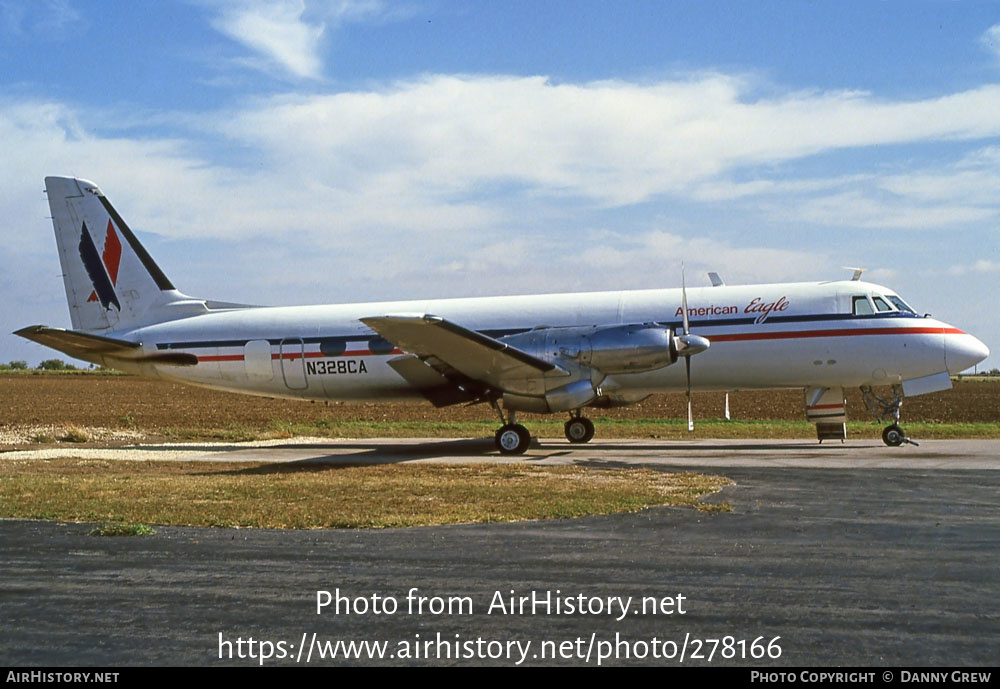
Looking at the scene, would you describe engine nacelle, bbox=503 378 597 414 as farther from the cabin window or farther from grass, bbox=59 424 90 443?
grass, bbox=59 424 90 443

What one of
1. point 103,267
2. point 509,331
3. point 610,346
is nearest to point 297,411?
point 103,267

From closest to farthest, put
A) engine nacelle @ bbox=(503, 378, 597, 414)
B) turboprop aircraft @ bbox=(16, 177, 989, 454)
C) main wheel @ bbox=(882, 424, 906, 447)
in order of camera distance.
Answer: engine nacelle @ bbox=(503, 378, 597, 414), turboprop aircraft @ bbox=(16, 177, 989, 454), main wheel @ bbox=(882, 424, 906, 447)

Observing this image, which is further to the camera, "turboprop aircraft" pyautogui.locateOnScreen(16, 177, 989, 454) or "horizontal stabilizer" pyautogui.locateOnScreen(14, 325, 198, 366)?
"horizontal stabilizer" pyautogui.locateOnScreen(14, 325, 198, 366)

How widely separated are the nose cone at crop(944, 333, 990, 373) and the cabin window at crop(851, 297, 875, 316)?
6.17ft

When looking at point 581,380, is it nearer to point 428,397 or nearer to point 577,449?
point 577,449

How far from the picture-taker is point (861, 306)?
874 inches

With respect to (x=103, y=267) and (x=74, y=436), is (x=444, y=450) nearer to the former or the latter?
(x=103, y=267)

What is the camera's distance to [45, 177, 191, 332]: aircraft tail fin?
25.8 metres

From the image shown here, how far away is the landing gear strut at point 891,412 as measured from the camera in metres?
22.5

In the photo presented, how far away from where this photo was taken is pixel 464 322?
23.9 meters

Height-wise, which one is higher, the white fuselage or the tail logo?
the tail logo

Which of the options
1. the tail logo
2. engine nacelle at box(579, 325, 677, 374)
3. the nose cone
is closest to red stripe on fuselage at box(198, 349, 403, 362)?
the tail logo
